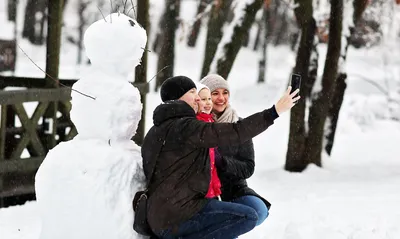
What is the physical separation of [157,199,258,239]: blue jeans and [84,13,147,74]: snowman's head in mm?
1142

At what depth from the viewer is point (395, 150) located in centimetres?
1520

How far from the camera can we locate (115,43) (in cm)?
489

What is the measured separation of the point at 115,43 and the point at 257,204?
57.4 inches

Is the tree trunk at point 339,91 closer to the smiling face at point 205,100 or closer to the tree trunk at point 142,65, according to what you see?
the tree trunk at point 142,65

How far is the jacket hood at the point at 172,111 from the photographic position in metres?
4.33

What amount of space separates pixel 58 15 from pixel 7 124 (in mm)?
1559

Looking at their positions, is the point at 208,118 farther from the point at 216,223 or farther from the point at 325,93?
the point at 325,93

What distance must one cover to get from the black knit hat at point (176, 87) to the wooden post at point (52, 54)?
17.1 feet

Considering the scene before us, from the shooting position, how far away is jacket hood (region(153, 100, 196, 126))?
433 cm

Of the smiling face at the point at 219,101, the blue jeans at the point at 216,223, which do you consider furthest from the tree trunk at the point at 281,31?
the blue jeans at the point at 216,223

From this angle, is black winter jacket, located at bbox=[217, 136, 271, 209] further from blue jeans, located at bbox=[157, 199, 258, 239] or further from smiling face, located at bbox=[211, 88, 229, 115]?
blue jeans, located at bbox=[157, 199, 258, 239]

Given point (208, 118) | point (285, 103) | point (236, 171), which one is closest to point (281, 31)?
point (236, 171)

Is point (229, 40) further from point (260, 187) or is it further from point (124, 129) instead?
point (124, 129)

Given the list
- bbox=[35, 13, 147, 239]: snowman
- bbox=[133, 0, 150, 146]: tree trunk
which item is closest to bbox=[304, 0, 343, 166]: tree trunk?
bbox=[133, 0, 150, 146]: tree trunk
